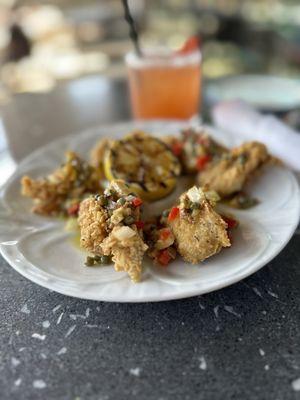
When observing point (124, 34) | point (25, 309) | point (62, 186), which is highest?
point (62, 186)

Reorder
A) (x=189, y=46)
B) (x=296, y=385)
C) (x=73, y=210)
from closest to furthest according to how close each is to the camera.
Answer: (x=296, y=385) < (x=73, y=210) < (x=189, y=46)

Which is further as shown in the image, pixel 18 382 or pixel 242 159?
pixel 242 159

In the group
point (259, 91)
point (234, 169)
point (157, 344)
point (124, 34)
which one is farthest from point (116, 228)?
point (124, 34)

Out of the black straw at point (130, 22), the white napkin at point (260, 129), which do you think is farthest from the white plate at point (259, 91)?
the black straw at point (130, 22)

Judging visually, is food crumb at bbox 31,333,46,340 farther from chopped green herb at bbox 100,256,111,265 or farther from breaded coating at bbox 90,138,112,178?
breaded coating at bbox 90,138,112,178

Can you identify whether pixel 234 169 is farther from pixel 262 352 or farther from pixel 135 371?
pixel 135 371

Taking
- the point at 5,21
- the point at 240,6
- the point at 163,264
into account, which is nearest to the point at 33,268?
the point at 163,264
